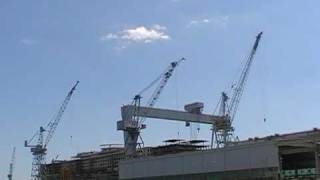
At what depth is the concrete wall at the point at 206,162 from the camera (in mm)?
106625

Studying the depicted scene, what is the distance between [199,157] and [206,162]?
2.59 meters

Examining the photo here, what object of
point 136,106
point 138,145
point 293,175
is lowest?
point 293,175

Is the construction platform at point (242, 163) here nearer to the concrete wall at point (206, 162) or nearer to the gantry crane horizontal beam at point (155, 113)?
the concrete wall at point (206, 162)

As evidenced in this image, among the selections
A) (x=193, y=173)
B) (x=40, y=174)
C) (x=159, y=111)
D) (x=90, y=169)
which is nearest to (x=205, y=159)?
(x=193, y=173)

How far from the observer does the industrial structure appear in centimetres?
10769

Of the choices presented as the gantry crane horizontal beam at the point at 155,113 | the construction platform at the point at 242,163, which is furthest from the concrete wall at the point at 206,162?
the gantry crane horizontal beam at the point at 155,113

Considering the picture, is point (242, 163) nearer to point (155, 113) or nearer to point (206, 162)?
point (206, 162)

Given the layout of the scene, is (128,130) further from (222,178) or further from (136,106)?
(222,178)

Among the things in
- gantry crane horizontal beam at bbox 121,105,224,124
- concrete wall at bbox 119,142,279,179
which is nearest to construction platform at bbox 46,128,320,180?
concrete wall at bbox 119,142,279,179

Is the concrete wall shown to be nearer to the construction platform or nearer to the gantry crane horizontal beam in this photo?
the construction platform

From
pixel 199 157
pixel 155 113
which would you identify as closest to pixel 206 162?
pixel 199 157

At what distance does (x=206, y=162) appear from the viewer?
120 m

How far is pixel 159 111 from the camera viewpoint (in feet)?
507

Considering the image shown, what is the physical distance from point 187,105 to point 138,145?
53.8 feet
